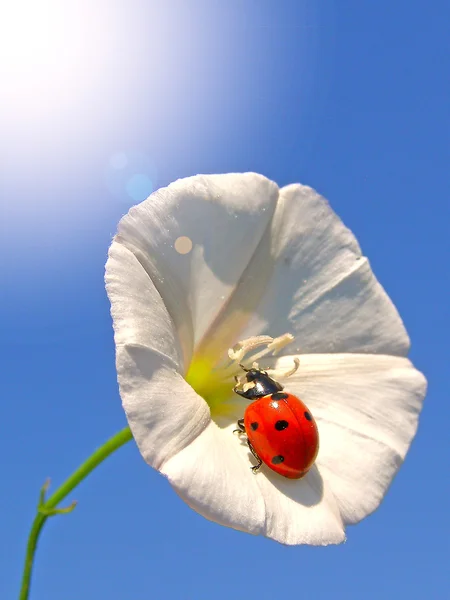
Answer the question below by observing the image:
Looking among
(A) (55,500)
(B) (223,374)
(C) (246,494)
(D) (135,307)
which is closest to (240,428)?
(B) (223,374)

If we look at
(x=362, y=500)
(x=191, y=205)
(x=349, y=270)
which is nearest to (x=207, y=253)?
(x=191, y=205)

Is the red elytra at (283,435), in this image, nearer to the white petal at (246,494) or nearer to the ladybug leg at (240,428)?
the white petal at (246,494)

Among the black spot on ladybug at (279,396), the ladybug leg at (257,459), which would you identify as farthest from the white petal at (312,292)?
the ladybug leg at (257,459)

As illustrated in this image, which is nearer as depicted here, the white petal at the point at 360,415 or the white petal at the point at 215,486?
the white petal at the point at 215,486

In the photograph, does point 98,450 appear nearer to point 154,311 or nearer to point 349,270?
point 154,311

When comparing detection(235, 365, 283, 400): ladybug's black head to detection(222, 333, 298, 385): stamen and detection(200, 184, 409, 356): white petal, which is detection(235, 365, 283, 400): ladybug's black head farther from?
detection(200, 184, 409, 356): white petal

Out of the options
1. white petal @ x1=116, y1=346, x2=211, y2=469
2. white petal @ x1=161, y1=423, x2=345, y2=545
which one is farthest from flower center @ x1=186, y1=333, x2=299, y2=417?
white petal @ x1=116, y1=346, x2=211, y2=469
